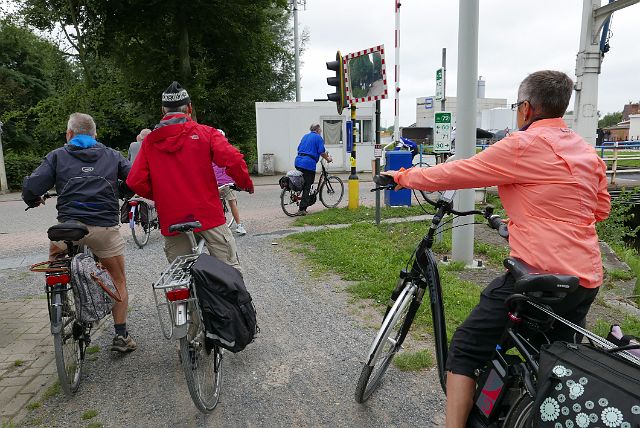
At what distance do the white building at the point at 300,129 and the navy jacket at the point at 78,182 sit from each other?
1626cm

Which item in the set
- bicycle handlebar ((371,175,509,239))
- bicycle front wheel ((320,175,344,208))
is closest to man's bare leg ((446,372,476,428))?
bicycle handlebar ((371,175,509,239))

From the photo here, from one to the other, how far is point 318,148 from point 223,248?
6669 mm

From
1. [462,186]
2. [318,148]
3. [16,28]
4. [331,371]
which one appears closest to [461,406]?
[462,186]

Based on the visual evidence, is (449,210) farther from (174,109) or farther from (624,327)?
(624,327)

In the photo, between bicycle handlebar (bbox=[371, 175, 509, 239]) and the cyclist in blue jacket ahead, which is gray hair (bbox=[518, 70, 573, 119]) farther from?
the cyclist in blue jacket ahead

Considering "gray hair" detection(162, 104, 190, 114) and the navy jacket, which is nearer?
"gray hair" detection(162, 104, 190, 114)

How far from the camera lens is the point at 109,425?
296cm

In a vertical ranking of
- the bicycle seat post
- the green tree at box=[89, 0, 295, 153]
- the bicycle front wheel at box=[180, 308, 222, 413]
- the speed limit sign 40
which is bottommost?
the bicycle front wheel at box=[180, 308, 222, 413]

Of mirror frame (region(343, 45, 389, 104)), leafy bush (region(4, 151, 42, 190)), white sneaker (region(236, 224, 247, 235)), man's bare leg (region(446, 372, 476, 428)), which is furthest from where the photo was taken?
leafy bush (region(4, 151, 42, 190))

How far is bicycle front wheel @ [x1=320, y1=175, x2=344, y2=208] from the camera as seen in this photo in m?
10.9

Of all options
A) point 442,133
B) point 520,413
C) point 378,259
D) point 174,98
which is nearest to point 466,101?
point 378,259

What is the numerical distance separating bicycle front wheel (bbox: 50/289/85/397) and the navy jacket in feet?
2.02

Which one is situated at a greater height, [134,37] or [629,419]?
[134,37]

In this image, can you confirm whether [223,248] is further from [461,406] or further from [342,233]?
[342,233]
